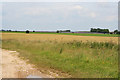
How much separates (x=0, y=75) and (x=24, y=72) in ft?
3.99

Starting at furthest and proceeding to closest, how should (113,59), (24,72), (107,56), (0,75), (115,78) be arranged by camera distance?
(107,56)
(113,59)
(24,72)
(0,75)
(115,78)

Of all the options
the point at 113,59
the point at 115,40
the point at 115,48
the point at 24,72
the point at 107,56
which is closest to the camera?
the point at 24,72

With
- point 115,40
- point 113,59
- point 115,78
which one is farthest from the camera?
point 115,40

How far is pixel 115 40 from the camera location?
1431 centimetres

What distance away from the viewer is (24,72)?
26.2 ft

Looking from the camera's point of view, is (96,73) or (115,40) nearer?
(96,73)

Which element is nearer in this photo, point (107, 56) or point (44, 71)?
point (44, 71)

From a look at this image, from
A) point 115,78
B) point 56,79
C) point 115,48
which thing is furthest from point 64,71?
point 115,48

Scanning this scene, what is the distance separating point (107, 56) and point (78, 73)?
12.7 feet

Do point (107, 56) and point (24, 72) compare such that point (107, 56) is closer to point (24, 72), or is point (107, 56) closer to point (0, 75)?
point (24, 72)

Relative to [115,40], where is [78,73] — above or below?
below

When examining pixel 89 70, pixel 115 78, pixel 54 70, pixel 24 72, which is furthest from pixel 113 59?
pixel 24 72

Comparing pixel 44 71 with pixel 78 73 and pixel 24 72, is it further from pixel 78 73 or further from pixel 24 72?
pixel 78 73

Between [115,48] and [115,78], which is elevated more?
[115,48]
